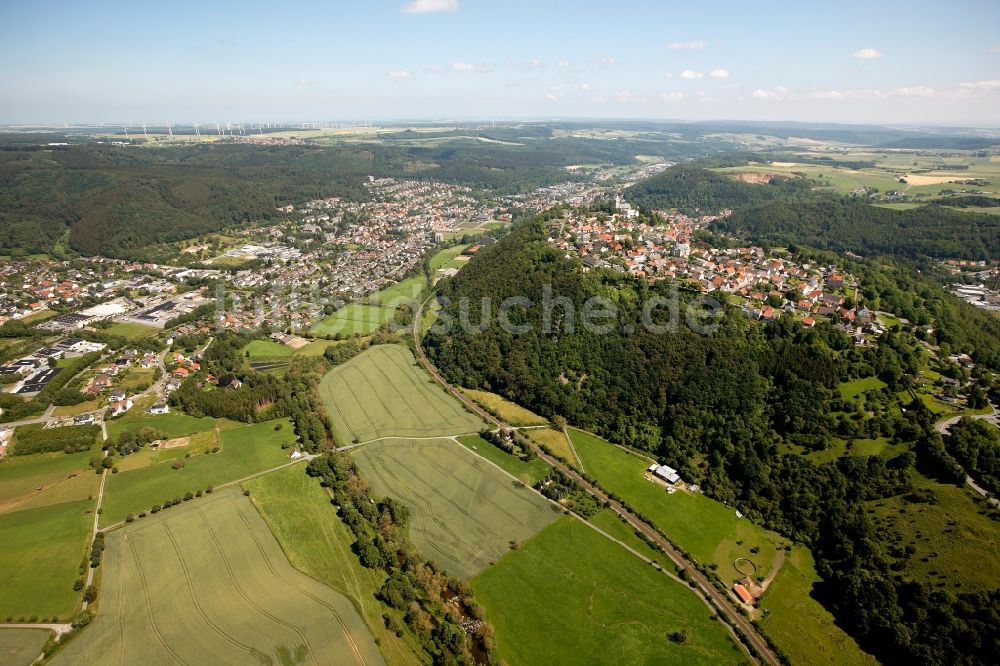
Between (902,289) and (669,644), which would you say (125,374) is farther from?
(902,289)

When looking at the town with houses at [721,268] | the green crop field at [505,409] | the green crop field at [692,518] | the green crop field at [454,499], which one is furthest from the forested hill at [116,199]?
the green crop field at [692,518]

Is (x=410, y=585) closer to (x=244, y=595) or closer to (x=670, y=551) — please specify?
(x=244, y=595)

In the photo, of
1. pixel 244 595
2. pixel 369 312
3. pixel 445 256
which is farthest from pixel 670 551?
pixel 445 256

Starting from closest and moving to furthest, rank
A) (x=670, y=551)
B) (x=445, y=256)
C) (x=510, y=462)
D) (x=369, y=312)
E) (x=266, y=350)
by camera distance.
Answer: (x=670, y=551) → (x=510, y=462) → (x=266, y=350) → (x=369, y=312) → (x=445, y=256)

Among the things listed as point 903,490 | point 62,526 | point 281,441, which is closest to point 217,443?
point 281,441

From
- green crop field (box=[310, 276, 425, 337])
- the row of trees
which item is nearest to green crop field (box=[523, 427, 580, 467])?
the row of trees

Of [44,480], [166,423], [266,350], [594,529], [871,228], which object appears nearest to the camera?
[594,529]

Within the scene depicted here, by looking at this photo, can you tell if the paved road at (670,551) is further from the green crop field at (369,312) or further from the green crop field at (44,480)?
the green crop field at (44,480)
